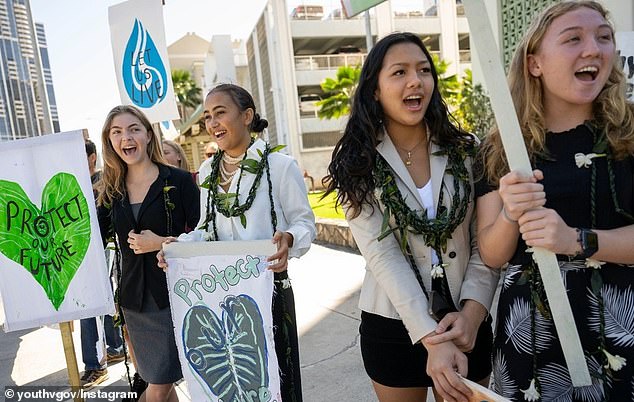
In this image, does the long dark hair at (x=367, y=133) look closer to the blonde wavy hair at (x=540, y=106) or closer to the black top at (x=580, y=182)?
the blonde wavy hair at (x=540, y=106)

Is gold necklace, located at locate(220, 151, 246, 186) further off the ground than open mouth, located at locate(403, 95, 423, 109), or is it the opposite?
open mouth, located at locate(403, 95, 423, 109)

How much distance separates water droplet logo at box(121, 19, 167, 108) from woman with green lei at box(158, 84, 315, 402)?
1.70 metres

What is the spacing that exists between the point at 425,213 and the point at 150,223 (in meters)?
1.62

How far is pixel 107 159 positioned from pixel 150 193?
1.24 feet

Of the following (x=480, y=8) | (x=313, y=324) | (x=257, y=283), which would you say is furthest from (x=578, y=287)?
(x=313, y=324)

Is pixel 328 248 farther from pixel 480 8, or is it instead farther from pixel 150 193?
pixel 480 8

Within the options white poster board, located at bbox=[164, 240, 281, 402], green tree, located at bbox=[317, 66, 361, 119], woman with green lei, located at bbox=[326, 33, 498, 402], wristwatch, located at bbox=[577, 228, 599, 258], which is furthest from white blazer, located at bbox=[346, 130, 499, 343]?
green tree, located at bbox=[317, 66, 361, 119]

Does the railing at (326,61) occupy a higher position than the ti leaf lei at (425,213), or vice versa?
the railing at (326,61)

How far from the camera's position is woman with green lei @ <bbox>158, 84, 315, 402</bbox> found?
212 centimetres

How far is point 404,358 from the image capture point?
64.1 inches

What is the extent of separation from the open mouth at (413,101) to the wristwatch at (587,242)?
0.65 meters

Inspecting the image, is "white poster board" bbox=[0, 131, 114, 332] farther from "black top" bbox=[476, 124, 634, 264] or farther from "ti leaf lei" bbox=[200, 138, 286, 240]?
"black top" bbox=[476, 124, 634, 264]

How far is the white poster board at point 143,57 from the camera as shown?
3.61 meters

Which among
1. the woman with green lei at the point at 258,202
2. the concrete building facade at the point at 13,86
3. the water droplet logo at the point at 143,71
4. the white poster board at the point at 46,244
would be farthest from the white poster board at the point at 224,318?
the concrete building facade at the point at 13,86
